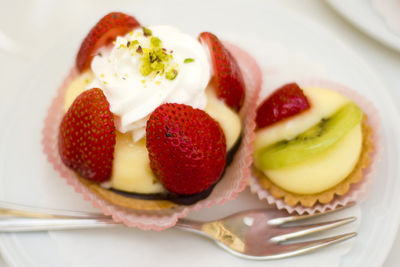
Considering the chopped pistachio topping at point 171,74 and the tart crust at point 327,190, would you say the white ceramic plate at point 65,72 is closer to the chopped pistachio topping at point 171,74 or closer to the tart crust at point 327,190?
the tart crust at point 327,190

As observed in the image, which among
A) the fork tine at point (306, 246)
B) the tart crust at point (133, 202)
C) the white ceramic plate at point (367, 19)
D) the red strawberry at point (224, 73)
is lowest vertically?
the tart crust at point (133, 202)

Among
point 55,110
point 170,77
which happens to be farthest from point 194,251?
point 55,110

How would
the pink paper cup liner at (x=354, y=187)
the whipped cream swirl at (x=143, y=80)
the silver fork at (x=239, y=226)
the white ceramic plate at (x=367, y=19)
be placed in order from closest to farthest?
the whipped cream swirl at (x=143, y=80), the silver fork at (x=239, y=226), the pink paper cup liner at (x=354, y=187), the white ceramic plate at (x=367, y=19)

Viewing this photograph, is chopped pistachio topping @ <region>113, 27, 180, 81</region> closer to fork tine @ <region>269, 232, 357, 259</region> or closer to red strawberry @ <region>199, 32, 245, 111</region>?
red strawberry @ <region>199, 32, 245, 111</region>

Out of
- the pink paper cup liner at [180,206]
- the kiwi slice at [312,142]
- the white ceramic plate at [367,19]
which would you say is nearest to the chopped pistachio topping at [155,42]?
the pink paper cup liner at [180,206]

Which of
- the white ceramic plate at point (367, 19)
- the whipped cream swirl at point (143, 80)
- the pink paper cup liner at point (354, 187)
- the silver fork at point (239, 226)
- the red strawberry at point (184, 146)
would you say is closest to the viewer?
the red strawberry at point (184, 146)

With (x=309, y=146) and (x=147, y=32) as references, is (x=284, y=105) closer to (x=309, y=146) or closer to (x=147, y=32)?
(x=309, y=146)

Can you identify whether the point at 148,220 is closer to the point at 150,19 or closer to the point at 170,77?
the point at 170,77

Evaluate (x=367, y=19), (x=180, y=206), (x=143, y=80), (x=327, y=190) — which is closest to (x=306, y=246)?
(x=327, y=190)
